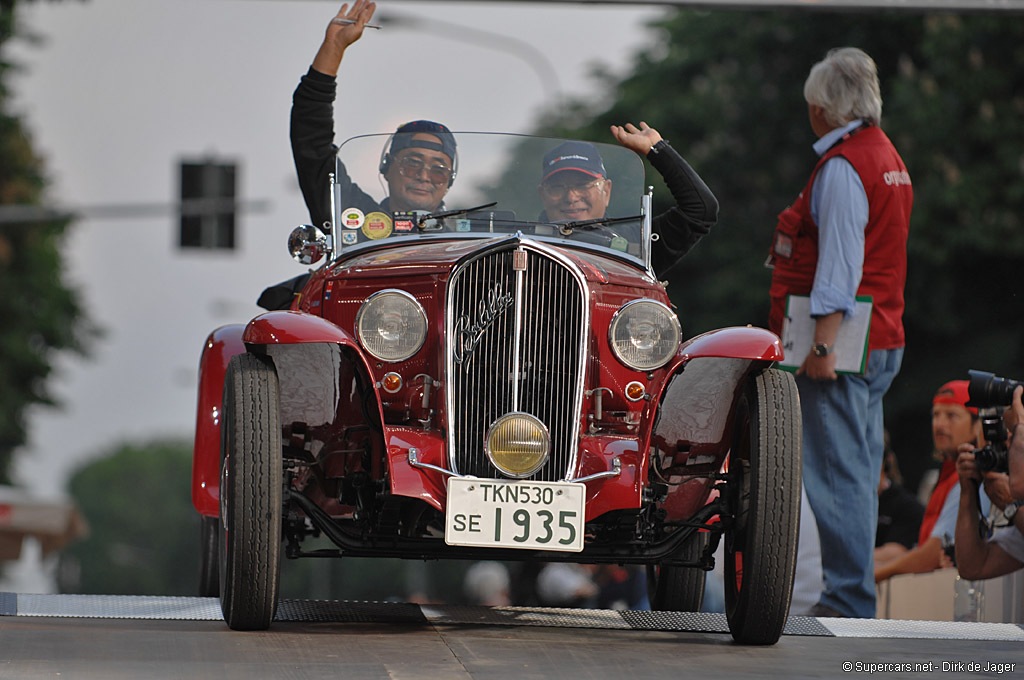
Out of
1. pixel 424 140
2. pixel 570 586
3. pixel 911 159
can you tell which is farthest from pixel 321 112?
pixel 911 159

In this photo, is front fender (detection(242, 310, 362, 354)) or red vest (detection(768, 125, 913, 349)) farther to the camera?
red vest (detection(768, 125, 913, 349))

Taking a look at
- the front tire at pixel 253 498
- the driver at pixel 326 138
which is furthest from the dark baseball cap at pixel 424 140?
the front tire at pixel 253 498

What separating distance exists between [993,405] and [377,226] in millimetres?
2889

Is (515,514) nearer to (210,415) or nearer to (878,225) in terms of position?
(210,415)

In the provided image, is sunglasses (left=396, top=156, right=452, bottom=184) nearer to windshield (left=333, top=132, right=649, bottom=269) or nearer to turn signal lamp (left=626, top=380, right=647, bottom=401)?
windshield (left=333, top=132, right=649, bottom=269)

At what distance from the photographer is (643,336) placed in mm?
6000

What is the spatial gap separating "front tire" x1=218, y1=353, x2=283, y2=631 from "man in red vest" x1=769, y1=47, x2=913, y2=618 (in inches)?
121

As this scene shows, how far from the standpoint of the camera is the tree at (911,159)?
1947cm

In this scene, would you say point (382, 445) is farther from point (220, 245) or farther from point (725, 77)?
point (725, 77)

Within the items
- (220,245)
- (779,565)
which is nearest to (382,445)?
(779,565)

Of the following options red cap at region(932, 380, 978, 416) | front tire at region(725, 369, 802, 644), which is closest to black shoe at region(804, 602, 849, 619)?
red cap at region(932, 380, 978, 416)

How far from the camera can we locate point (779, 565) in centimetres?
562

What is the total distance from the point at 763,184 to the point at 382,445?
17.7 metres

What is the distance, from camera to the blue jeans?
7570 mm
